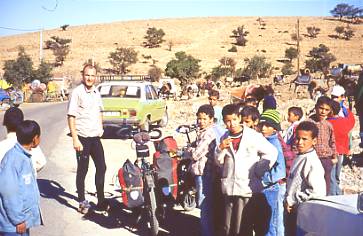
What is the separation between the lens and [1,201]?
3785mm

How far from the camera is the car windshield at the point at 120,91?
15.2 m

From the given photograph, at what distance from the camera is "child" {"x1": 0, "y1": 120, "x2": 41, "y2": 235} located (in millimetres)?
3756

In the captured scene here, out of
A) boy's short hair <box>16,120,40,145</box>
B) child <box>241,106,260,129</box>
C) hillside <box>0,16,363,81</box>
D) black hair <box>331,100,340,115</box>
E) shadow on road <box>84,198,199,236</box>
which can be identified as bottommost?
shadow on road <box>84,198,199,236</box>

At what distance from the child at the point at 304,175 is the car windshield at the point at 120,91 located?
11119 millimetres

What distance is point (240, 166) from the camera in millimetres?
4461

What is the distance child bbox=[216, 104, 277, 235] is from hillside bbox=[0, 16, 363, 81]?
5800 cm

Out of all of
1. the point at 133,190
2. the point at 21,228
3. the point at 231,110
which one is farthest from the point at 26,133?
the point at 133,190

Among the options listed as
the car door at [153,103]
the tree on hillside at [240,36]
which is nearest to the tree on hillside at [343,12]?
the tree on hillside at [240,36]

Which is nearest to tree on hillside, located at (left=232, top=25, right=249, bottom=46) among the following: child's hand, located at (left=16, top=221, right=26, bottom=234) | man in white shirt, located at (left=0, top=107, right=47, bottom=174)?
man in white shirt, located at (left=0, top=107, right=47, bottom=174)

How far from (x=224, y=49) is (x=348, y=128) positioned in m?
74.2

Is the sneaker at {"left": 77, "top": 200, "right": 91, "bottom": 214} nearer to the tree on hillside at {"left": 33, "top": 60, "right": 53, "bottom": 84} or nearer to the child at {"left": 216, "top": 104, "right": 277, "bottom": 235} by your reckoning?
the child at {"left": 216, "top": 104, "right": 277, "bottom": 235}

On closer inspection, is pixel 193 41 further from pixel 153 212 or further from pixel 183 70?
pixel 153 212

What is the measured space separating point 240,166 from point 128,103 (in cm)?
1057

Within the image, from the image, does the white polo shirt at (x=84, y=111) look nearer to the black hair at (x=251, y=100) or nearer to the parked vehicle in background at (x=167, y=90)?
the black hair at (x=251, y=100)
